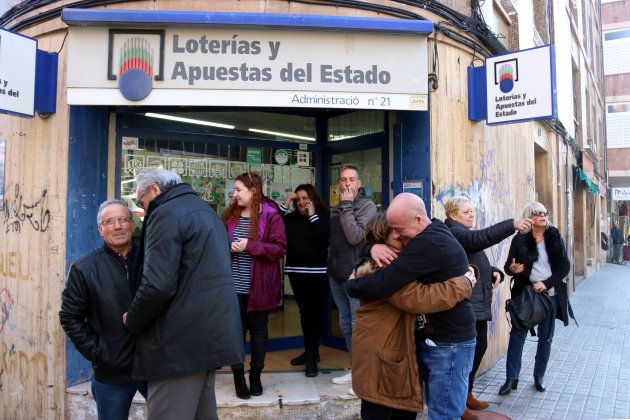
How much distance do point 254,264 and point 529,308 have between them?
104 inches

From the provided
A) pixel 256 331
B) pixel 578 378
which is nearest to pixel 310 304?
pixel 256 331

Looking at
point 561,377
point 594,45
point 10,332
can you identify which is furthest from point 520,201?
point 594,45

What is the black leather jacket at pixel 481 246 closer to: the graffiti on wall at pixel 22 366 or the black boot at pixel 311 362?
the black boot at pixel 311 362

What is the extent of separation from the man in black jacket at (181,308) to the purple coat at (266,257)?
4.81 feet

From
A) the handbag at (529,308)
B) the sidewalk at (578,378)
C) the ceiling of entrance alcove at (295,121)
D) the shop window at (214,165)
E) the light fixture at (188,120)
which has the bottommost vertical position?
the sidewalk at (578,378)

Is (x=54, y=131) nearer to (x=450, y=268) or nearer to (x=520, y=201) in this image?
(x=450, y=268)

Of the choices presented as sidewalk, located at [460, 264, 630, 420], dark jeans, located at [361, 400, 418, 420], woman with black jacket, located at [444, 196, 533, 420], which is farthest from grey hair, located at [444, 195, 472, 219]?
sidewalk, located at [460, 264, 630, 420]

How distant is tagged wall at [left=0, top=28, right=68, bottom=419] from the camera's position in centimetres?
411

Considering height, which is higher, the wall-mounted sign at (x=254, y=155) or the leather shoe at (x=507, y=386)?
the wall-mounted sign at (x=254, y=155)

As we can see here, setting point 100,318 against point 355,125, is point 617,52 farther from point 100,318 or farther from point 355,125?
point 100,318

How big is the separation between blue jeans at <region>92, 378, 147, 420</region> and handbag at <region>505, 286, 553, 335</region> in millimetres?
3464

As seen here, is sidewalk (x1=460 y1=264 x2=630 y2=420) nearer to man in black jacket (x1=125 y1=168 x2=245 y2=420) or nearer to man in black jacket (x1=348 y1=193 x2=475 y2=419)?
man in black jacket (x1=348 y1=193 x2=475 y2=419)

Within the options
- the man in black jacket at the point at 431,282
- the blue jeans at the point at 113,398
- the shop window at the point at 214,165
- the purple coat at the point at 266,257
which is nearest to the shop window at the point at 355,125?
the shop window at the point at 214,165

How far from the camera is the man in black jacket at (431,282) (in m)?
2.50
